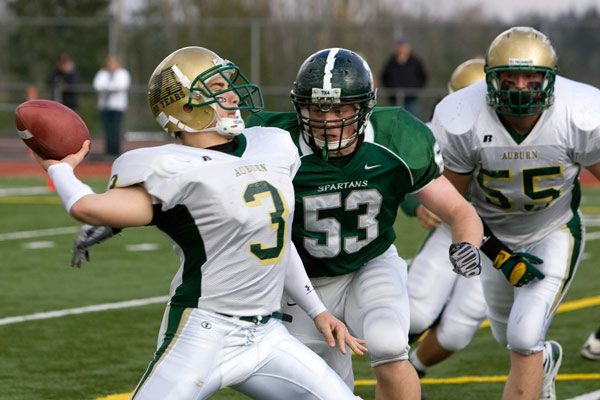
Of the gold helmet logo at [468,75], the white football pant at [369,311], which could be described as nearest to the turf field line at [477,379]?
the white football pant at [369,311]

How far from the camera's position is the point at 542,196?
4.98 metres

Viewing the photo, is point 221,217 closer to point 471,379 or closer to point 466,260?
point 466,260

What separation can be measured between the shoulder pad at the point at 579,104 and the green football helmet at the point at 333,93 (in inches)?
40.8

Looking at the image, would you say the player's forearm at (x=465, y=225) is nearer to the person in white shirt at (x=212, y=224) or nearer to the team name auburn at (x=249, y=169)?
the person in white shirt at (x=212, y=224)

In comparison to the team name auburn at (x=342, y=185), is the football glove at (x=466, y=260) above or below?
below

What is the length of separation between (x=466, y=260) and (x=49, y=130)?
57.5 inches

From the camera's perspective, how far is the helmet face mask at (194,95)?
3646mm

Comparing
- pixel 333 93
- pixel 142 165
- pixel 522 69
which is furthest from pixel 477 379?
pixel 142 165

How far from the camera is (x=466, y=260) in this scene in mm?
4086

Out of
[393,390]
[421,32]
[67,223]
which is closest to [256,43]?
[421,32]

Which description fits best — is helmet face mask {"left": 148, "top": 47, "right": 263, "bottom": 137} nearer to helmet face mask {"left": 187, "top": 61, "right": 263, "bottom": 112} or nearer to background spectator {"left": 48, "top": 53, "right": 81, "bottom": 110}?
helmet face mask {"left": 187, "top": 61, "right": 263, "bottom": 112}

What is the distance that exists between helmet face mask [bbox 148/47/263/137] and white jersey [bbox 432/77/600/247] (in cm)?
150

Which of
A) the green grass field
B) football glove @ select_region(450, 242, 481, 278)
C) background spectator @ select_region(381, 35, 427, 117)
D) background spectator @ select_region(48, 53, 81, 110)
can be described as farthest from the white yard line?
football glove @ select_region(450, 242, 481, 278)

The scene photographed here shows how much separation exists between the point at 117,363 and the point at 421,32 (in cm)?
1376
